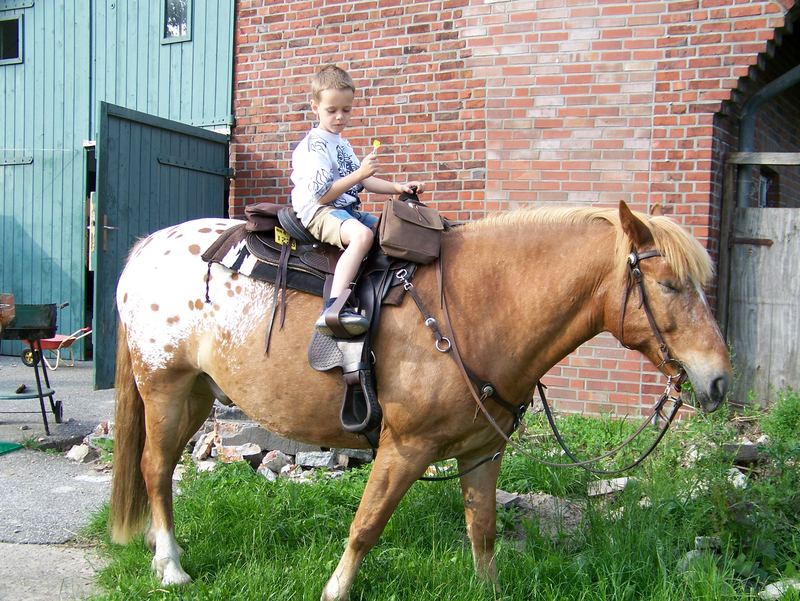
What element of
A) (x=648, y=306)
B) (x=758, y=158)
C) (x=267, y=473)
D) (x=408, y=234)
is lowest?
(x=267, y=473)

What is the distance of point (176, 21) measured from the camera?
896cm

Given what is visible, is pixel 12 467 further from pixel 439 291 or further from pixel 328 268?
pixel 439 291

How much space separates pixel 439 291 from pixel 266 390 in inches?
37.8

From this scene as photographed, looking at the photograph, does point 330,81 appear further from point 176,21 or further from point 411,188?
point 176,21

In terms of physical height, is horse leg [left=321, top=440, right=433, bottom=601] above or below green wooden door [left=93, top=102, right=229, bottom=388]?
below

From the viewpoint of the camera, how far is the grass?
128 inches

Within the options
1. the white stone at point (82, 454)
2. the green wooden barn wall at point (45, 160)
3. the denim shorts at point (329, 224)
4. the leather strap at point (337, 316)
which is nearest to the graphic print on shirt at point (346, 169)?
the denim shorts at point (329, 224)

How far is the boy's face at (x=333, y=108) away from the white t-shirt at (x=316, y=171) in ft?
0.25

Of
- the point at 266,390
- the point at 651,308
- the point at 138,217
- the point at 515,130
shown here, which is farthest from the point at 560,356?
the point at 138,217

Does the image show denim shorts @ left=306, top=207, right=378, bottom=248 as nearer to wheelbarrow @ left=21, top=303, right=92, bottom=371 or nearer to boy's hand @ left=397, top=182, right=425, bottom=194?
boy's hand @ left=397, top=182, right=425, bottom=194

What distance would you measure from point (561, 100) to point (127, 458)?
4.62m

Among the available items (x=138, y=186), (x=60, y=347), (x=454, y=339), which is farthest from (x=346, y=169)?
(x=60, y=347)

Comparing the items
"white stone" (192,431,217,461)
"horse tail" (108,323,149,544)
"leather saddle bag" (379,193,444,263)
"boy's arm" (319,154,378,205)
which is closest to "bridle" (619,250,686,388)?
"leather saddle bag" (379,193,444,263)

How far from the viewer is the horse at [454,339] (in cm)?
279
